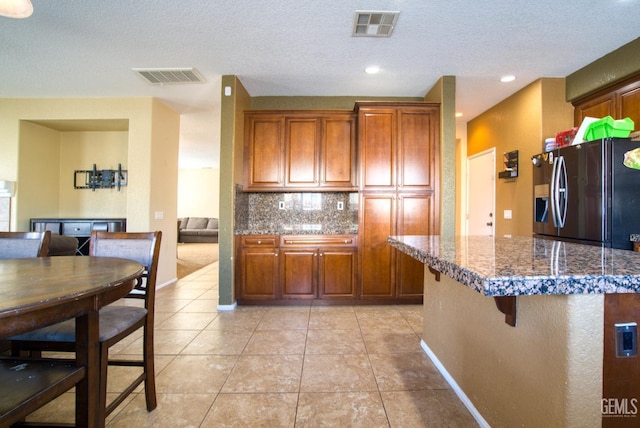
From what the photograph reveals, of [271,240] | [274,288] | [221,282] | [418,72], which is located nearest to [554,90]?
[418,72]

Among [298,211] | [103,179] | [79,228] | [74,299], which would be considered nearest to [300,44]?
[298,211]

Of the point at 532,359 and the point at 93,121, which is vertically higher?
the point at 93,121

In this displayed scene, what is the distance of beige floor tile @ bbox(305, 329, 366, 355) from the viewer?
228cm

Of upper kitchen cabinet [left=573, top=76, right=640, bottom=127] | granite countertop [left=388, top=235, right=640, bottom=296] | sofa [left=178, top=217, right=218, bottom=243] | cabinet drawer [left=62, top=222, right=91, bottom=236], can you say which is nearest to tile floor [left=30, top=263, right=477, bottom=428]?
granite countertop [left=388, top=235, right=640, bottom=296]

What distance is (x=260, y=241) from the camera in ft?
11.2

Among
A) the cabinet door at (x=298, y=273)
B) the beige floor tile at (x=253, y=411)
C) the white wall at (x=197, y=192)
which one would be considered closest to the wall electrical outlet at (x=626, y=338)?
the beige floor tile at (x=253, y=411)

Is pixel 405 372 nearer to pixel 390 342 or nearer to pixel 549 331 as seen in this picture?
pixel 390 342

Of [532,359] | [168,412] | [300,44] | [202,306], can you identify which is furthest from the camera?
[202,306]

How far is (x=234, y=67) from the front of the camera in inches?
122

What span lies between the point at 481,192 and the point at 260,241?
3.68 meters

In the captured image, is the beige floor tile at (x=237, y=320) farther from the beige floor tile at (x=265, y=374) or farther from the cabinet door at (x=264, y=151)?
the cabinet door at (x=264, y=151)

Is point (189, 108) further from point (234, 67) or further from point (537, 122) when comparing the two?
point (537, 122)

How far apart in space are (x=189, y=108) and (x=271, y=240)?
8.54ft

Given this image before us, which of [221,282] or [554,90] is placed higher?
[554,90]
